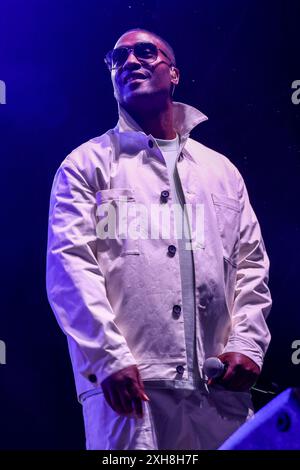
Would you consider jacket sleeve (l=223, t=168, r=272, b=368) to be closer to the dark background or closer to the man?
the man

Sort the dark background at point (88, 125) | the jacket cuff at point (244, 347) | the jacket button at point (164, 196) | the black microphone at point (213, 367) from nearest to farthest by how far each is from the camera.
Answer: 1. the black microphone at point (213, 367)
2. the jacket cuff at point (244, 347)
3. the jacket button at point (164, 196)
4. the dark background at point (88, 125)

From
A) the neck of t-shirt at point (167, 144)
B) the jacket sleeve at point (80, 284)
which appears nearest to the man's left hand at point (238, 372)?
the jacket sleeve at point (80, 284)

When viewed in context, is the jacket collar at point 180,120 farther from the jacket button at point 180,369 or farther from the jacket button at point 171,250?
the jacket button at point 180,369

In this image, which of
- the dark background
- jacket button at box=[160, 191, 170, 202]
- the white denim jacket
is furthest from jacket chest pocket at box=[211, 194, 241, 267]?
the dark background

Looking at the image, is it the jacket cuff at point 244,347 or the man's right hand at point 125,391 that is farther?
the jacket cuff at point 244,347

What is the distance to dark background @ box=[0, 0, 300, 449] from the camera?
8.50 feet

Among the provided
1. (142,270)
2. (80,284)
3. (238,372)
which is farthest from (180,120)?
(238,372)

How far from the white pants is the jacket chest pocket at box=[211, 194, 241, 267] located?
41 centimetres

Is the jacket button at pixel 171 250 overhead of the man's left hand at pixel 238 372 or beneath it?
overhead

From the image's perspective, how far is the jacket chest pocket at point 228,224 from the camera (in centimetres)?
225

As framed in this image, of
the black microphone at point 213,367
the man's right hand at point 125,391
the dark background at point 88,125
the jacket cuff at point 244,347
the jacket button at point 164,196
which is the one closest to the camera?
the man's right hand at point 125,391

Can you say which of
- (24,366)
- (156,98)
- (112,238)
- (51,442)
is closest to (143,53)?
(156,98)
